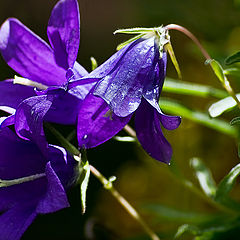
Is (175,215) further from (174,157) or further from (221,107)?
(221,107)

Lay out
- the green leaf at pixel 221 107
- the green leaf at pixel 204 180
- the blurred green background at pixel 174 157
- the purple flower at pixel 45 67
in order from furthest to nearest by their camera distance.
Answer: the blurred green background at pixel 174 157
the green leaf at pixel 204 180
the green leaf at pixel 221 107
the purple flower at pixel 45 67

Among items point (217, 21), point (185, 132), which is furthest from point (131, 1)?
point (185, 132)

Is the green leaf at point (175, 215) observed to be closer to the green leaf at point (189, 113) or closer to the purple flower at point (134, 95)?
the green leaf at point (189, 113)

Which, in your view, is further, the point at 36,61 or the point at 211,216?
the point at 211,216

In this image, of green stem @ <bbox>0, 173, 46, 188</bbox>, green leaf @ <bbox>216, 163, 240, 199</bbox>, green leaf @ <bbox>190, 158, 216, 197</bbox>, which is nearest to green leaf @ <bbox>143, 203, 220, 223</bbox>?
green leaf @ <bbox>190, 158, 216, 197</bbox>

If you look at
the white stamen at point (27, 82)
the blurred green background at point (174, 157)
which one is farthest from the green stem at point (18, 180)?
the blurred green background at point (174, 157)

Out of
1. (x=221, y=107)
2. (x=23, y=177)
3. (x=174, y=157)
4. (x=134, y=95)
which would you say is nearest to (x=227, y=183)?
(x=221, y=107)

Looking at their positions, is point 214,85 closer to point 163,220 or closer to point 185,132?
point 185,132
